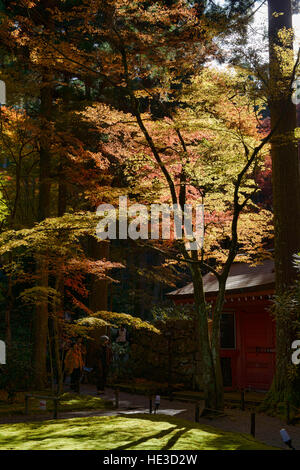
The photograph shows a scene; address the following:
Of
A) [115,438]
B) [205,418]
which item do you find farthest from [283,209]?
[115,438]

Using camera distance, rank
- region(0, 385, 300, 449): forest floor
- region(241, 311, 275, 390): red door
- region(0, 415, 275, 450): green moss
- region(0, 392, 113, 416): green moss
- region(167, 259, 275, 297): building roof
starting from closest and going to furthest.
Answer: region(0, 415, 275, 450): green moss
region(0, 385, 300, 449): forest floor
region(0, 392, 113, 416): green moss
region(167, 259, 275, 297): building roof
region(241, 311, 275, 390): red door

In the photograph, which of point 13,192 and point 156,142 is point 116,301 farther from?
point 156,142

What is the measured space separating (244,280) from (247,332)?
1.81 metres

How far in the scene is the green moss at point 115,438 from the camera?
11.1 feet

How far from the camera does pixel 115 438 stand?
364 centimetres

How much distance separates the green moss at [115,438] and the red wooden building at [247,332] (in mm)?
10000

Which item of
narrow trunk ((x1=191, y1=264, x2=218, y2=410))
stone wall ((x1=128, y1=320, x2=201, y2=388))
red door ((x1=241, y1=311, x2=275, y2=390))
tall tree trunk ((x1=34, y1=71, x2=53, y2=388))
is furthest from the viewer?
stone wall ((x1=128, y1=320, x2=201, y2=388))

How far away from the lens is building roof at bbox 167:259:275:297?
13.8 m

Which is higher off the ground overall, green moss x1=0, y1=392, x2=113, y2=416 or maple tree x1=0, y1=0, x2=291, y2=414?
maple tree x1=0, y1=0, x2=291, y2=414

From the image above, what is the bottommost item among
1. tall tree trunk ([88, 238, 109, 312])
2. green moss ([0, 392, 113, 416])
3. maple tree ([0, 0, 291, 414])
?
green moss ([0, 392, 113, 416])

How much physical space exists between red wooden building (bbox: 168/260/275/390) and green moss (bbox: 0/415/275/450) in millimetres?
10000

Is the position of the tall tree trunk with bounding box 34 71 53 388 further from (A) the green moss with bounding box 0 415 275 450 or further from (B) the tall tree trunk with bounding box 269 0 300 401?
(A) the green moss with bounding box 0 415 275 450

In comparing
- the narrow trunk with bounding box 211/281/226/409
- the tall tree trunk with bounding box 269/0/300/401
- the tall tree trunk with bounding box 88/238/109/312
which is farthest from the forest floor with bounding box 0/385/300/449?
the tall tree trunk with bounding box 88/238/109/312

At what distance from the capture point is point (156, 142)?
1180 centimetres
